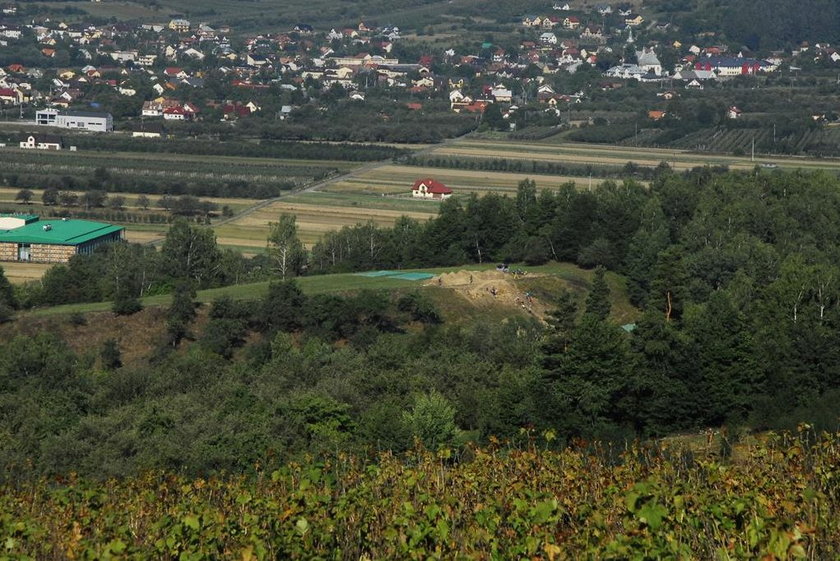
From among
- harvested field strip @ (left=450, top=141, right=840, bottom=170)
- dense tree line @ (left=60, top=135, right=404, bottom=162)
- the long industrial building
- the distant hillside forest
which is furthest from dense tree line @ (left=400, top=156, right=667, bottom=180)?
the long industrial building

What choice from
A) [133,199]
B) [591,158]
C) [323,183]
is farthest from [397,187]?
[591,158]

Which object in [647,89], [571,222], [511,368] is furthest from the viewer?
[647,89]

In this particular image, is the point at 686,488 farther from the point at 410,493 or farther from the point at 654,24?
the point at 654,24

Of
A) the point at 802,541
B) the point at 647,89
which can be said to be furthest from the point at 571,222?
the point at 647,89

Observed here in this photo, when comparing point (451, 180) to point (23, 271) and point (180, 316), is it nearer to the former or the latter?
point (23, 271)

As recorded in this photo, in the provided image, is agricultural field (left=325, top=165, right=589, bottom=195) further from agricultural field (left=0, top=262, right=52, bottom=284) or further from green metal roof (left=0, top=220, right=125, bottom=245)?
agricultural field (left=0, top=262, right=52, bottom=284)

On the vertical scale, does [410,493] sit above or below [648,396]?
above
